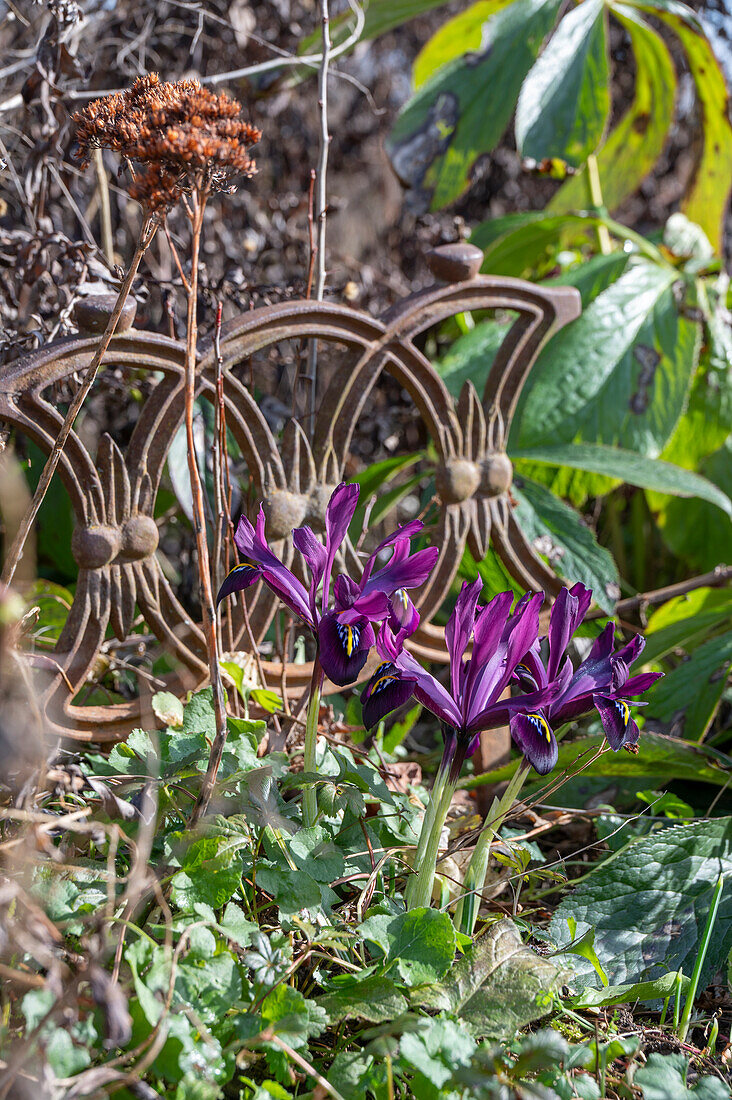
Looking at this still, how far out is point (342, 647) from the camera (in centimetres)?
84

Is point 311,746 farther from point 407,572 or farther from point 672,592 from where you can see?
point 672,592

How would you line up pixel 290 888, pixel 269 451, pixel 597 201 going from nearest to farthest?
pixel 290 888, pixel 269 451, pixel 597 201

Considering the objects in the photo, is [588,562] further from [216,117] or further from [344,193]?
[344,193]

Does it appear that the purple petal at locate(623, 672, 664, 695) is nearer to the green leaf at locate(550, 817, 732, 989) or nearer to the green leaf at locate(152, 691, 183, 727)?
the green leaf at locate(550, 817, 732, 989)

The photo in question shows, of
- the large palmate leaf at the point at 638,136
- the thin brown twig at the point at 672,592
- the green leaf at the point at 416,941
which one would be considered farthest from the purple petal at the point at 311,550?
the large palmate leaf at the point at 638,136

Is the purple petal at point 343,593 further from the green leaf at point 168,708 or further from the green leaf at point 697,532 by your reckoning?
the green leaf at point 697,532

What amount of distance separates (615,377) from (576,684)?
953 millimetres

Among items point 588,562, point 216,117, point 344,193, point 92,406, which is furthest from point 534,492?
point 344,193

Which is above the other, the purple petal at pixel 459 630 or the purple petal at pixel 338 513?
the purple petal at pixel 338 513

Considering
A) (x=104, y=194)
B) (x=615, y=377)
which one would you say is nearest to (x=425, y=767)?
(x=615, y=377)

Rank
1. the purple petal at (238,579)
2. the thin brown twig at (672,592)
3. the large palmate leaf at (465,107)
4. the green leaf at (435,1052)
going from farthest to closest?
1. the large palmate leaf at (465,107)
2. the thin brown twig at (672,592)
3. the purple petal at (238,579)
4. the green leaf at (435,1052)

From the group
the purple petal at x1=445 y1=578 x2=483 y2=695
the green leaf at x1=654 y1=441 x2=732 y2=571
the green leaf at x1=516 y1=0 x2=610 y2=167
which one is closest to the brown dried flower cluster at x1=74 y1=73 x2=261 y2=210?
the purple petal at x1=445 y1=578 x2=483 y2=695

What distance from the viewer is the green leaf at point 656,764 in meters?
1.24

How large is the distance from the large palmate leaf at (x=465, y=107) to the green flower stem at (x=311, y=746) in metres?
1.26
